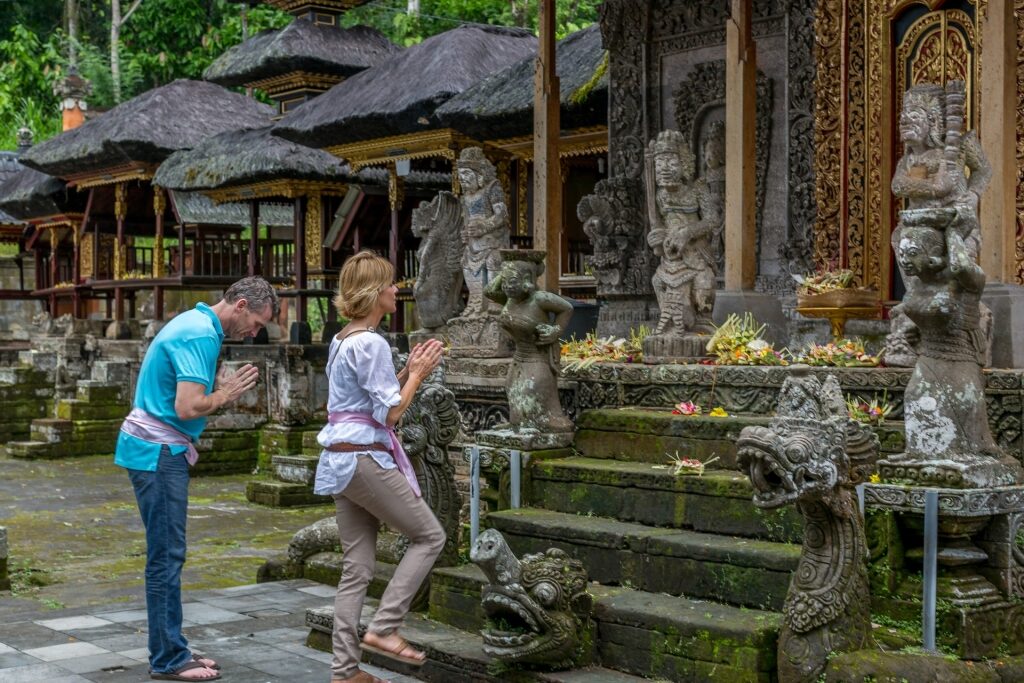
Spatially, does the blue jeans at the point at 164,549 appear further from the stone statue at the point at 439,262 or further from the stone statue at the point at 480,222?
the stone statue at the point at 439,262

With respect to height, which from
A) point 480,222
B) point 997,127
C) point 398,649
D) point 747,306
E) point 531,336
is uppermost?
point 997,127

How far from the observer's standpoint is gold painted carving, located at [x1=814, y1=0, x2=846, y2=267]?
10.9m

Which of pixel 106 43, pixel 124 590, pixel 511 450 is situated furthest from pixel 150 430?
pixel 106 43

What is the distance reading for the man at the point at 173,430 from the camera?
6164 mm

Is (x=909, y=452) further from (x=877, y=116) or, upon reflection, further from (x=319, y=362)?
(x=319, y=362)

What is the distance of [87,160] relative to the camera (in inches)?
922

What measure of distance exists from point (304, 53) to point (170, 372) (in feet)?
52.8

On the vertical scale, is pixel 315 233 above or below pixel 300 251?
above

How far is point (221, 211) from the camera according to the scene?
2397cm

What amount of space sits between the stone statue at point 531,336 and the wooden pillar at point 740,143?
7.74 ft

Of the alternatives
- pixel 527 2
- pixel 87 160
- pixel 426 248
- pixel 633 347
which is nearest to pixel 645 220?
pixel 426 248

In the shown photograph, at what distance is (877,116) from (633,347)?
2856 mm

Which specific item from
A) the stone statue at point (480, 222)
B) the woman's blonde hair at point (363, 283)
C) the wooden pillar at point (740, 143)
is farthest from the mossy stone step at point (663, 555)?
the stone statue at point (480, 222)

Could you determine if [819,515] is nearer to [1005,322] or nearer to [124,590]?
[1005,322]
